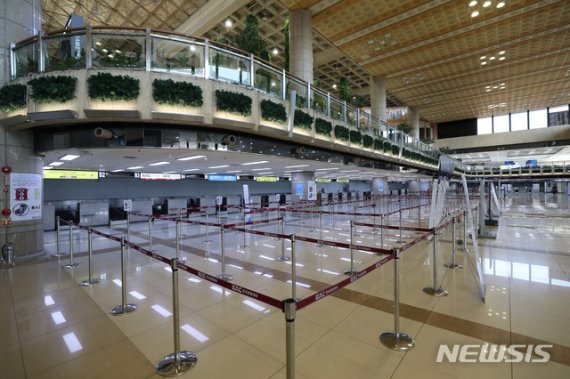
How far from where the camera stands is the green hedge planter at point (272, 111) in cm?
832

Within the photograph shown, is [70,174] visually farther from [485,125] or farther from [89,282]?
[485,125]

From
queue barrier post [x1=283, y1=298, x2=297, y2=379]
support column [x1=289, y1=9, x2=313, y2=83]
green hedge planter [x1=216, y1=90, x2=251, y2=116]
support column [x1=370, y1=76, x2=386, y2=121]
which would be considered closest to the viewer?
queue barrier post [x1=283, y1=298, x2=297, y2=379]

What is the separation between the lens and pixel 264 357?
297 cm

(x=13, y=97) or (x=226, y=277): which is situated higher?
(x=13, y=97)

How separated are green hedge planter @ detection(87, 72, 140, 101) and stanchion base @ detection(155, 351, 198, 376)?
226 inches

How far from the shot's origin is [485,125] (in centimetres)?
4141

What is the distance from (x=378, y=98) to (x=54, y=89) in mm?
21867

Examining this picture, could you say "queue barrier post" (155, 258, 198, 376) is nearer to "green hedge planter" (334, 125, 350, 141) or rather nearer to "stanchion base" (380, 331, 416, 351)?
"stanchion base" (380, 331, 416, 351)

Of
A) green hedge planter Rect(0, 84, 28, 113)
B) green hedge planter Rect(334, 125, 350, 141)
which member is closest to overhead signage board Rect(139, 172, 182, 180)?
green hedge planter Rect(0, 84, 28, 113)

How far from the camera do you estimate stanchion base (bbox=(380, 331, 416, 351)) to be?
121 inches

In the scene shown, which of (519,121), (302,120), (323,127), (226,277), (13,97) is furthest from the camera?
(519,121)

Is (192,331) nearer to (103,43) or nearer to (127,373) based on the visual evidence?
(127,373)

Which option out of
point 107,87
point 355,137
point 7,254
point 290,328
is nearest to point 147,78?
point 107,87

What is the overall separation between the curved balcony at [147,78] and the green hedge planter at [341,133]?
3.49 m
